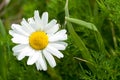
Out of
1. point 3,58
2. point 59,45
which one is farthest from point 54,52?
point 3,58

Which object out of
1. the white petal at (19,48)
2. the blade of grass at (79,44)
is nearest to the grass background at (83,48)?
the blade of grass at (79,44)

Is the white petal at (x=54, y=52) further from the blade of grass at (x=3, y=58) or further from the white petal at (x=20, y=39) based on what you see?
the blade of grass at (x=3, y=58)

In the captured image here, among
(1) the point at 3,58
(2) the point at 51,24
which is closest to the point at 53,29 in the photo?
(2) the point at 51,24

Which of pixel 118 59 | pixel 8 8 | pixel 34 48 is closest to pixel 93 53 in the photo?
pixel 118 59

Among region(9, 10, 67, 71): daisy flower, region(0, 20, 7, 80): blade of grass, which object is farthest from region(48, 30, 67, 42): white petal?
region(0, 20, 7, 80): blade of grass

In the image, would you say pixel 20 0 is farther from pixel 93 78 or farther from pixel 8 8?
pixel 93 78

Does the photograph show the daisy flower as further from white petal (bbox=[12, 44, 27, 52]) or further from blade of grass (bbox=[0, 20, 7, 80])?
blade of grass (bbox=[0, 20, 7, 80])

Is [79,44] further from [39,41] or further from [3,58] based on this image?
[3,58]

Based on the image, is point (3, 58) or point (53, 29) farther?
point (3, 58)
